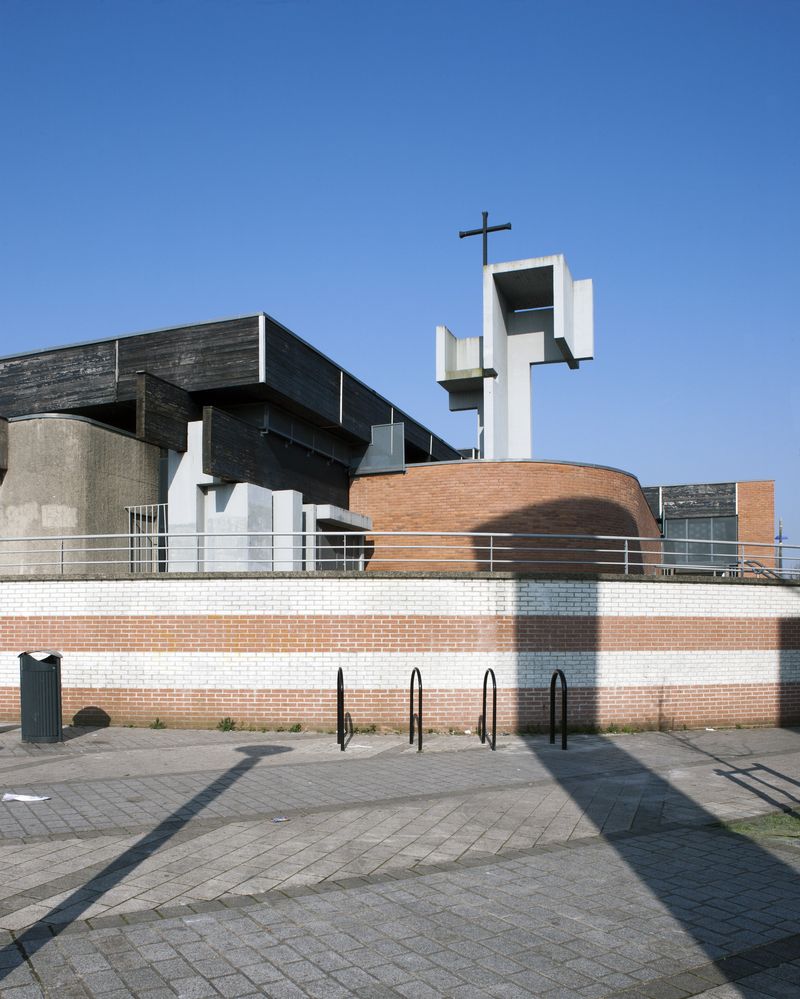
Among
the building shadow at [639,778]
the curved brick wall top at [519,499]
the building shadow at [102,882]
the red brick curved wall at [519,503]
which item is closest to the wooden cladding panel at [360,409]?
the curved brick wall top at [519,499]

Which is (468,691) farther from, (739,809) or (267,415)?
(267,415)

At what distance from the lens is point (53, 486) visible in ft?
57.7

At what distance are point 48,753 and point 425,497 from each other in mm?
11601

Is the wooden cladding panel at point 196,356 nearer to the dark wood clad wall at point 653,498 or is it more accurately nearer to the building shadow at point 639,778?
the building shadow at point 639,778

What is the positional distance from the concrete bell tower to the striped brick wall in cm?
799

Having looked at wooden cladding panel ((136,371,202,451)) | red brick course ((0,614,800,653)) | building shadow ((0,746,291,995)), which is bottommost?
building shadow ((0,746,291,995))

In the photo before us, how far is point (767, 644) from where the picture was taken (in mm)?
15234

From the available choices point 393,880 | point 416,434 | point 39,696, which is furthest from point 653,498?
point 393,880

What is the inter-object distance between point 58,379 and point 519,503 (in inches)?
430

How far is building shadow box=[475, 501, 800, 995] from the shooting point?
5.66m

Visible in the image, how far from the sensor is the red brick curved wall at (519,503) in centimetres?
2003

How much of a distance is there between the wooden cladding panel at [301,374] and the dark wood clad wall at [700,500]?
25980 millimetres

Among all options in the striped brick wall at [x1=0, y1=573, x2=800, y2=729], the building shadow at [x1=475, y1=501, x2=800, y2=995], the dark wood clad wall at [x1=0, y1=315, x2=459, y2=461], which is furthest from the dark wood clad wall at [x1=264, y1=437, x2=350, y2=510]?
the striped brick wall at [x1=0, y1=573, x2=800, y2=729]

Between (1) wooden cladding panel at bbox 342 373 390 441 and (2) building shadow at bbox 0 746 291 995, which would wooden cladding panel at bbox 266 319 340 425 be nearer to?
(1) wooden cladding panel at bbox 342 373 390 441
